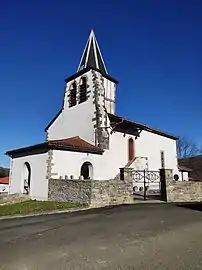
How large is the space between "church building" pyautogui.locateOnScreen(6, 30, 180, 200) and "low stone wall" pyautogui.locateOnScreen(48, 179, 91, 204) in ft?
1.70

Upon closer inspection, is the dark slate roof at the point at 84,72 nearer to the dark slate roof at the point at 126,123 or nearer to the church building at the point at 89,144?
the church building at the point at 89,144

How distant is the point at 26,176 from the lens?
19469mm

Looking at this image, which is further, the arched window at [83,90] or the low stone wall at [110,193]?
the arched window at [83,90]

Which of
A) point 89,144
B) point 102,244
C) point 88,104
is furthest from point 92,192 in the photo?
point 88,104

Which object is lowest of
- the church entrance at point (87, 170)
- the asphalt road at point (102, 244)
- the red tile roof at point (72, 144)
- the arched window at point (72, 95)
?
the asphalt road at point (102, 244)

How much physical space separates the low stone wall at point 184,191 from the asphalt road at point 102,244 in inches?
304

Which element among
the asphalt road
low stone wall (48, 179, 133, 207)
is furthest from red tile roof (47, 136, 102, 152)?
the asphalt road

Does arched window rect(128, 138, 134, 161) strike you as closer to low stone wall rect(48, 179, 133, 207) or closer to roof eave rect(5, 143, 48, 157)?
low stone wall rect(48, 179, 133, 207)

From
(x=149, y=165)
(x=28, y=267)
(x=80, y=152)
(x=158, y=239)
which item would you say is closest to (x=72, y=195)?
(x=80, y=152)

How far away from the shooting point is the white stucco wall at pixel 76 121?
865 inches

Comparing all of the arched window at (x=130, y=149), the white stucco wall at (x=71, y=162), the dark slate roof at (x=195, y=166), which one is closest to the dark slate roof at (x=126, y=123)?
the arched window at (x=130, y=149)

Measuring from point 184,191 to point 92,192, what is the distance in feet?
24.4

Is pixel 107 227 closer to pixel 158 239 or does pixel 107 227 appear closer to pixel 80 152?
pixel 158 239

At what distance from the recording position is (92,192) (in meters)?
14.0
